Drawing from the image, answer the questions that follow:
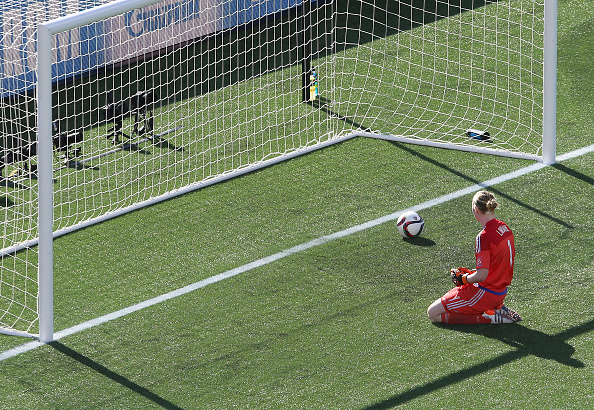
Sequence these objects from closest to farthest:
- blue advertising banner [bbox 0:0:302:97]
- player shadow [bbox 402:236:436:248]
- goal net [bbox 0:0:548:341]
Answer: player shadow [bbox 402:236:436:248], goal net [bbox 0:0:548:341], blue advertising banner [bbox 0:0:302:97]

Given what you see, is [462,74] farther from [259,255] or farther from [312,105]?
[259,255]

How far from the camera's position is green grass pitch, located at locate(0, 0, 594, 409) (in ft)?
23.3

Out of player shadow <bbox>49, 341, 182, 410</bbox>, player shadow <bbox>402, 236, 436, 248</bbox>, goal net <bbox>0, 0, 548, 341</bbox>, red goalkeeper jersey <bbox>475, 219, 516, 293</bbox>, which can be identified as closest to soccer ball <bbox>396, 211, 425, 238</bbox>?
player shadow <bbox>402, 236, 436, 248</bbox>

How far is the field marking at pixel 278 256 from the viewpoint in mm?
7982

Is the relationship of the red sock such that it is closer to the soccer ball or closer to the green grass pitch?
the green grass pitch

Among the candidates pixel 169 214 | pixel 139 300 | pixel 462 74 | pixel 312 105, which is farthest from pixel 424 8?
pixel 139 300

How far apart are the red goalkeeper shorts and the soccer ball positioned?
4.64ft

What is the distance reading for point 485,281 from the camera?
7633 mm

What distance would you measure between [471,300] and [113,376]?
107 inches

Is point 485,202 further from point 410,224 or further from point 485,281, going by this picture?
point 410,224

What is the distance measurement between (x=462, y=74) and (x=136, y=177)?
439cm

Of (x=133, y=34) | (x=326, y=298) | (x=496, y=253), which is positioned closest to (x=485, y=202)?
(x=496, y=253)

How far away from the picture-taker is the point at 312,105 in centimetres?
1205

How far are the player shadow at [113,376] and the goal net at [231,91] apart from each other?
1.56 m
